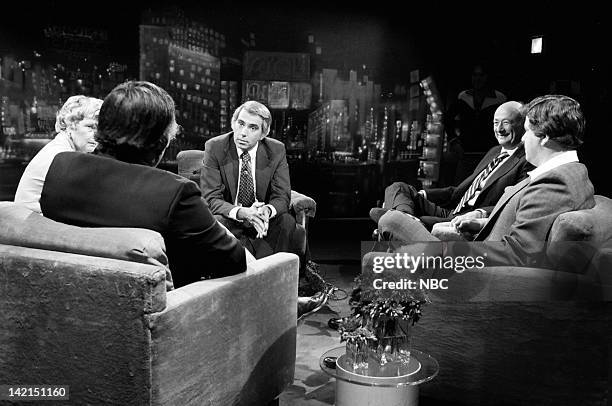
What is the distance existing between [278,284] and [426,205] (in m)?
2.10

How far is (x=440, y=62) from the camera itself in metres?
6.36

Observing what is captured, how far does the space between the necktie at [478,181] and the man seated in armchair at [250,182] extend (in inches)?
45.3

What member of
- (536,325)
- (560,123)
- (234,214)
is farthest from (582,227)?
(234,214)

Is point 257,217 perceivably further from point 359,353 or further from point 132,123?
point 132,123

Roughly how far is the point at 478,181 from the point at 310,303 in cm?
138

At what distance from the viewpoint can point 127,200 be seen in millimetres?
2006

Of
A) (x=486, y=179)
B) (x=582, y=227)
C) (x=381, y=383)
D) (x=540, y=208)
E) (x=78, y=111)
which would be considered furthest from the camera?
(x=486, y=179)

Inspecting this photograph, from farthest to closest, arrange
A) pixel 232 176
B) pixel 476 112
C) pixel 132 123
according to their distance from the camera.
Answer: pixel 476 112 < pixel 232 176 < pixel 132 123

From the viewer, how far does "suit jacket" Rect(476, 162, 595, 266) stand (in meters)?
2.44

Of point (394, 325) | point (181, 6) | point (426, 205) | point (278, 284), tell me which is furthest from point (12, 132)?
point (394, 325)

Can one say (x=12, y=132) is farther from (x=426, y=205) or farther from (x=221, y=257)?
(x=221, y=257)

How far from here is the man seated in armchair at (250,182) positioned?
4.20 meters

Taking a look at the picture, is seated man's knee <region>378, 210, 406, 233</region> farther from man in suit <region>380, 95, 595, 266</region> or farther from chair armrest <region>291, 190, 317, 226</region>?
chair armrest <region>291, 190, 317, 226</region>

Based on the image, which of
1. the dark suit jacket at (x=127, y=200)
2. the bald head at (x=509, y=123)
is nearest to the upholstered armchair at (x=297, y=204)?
the bald head at (x=509, y=123)
